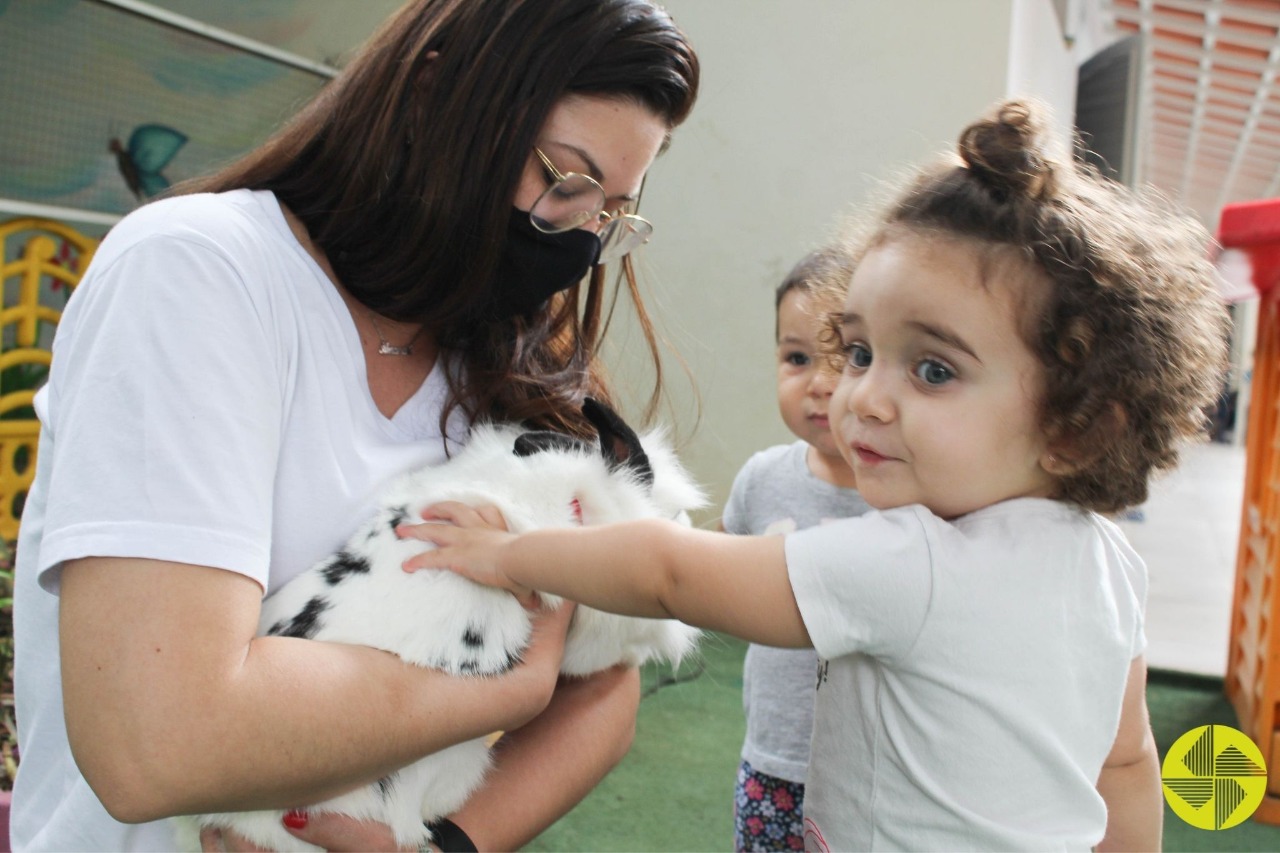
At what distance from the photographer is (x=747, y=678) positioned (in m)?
2.01

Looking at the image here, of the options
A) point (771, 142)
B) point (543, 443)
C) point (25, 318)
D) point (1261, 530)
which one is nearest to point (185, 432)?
point (543, 443)

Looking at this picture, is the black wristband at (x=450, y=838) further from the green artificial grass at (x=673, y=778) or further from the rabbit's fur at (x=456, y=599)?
the green artificial grass at (x=673, y=778)

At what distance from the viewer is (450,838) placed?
113 cm

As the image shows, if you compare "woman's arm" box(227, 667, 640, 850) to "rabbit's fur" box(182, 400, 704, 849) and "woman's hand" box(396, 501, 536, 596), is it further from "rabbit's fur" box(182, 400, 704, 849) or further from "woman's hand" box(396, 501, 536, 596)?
"woman's hand" box(396, 501, 536, 596)

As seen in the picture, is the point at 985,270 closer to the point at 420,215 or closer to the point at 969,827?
the point at 969,827

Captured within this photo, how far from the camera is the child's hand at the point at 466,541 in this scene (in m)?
1.11

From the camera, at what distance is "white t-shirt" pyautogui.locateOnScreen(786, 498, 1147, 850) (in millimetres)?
945

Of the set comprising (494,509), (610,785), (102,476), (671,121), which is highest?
(671,121)

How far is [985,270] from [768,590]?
14.6 inches

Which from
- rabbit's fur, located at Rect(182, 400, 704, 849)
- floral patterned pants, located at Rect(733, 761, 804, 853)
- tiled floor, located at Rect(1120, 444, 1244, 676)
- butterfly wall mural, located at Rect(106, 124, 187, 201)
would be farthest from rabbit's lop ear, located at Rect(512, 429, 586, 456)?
butterfly wall mural, located at Rect(106, 124, 187, 201)

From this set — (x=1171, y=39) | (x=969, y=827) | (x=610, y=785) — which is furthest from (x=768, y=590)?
(x=1171, y=39)

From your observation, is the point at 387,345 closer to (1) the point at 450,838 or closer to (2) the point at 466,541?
(2) the point at 466,541

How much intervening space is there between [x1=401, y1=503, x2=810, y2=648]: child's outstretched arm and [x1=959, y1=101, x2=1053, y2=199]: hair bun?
17.0 inches

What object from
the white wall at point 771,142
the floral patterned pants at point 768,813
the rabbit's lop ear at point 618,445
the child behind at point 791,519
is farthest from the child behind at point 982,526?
the white wall at point 771,142
